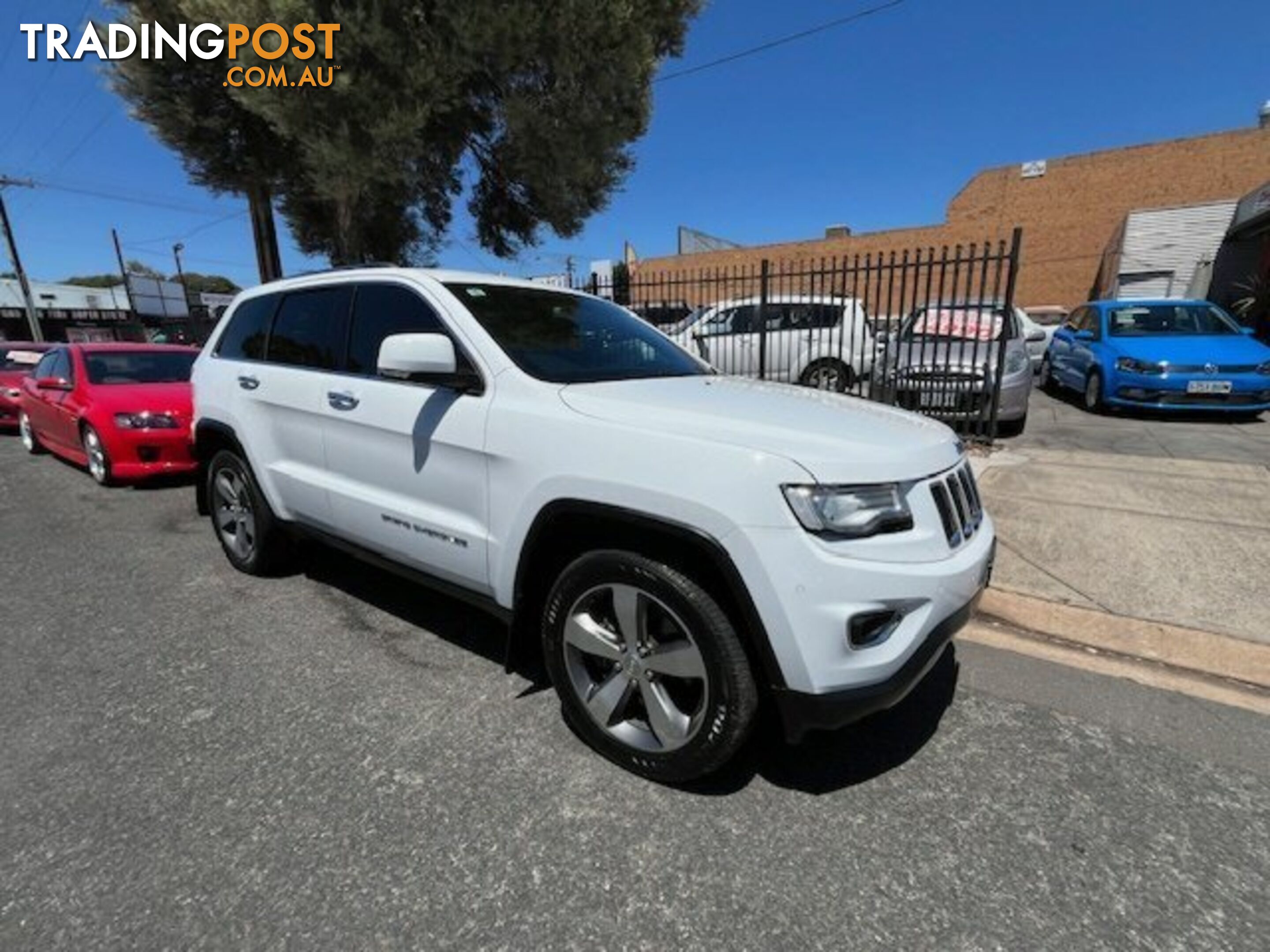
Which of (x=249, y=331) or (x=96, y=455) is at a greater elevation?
(x=249, y=331)

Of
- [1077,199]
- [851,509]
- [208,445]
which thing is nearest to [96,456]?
[208,445]

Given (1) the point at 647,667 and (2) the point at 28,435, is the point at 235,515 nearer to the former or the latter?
(1) the point at 647,667

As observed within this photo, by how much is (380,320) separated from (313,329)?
2.06 ft

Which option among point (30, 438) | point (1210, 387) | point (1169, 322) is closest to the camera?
point (1210, 387)

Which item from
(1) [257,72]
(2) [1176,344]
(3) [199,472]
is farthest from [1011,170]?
(3) [199,472]

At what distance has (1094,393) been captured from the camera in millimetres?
9242

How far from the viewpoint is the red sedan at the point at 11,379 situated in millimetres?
11008

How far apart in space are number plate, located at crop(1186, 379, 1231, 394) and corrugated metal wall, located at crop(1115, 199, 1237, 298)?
16495mm

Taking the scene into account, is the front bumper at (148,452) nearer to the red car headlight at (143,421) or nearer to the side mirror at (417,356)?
the red car headlight at (143,421)

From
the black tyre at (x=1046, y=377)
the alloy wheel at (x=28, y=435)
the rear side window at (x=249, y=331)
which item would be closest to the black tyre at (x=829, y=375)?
the black tyre at (x=1046, y=377)

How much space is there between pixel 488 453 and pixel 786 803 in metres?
1.60

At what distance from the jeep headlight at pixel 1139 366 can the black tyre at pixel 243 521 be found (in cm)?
941

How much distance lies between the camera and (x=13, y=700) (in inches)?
116

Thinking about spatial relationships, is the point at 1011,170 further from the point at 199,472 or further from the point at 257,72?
the point at 199,472
